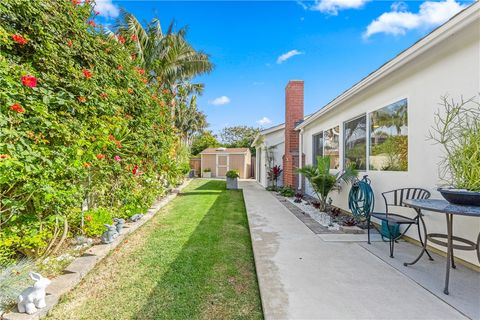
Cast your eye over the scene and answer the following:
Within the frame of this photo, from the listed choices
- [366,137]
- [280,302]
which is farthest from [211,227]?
[366,137]

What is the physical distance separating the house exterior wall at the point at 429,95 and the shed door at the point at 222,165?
19881mm

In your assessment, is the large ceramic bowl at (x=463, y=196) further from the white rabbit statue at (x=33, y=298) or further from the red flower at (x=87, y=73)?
the red flower at (x=87, y=73)

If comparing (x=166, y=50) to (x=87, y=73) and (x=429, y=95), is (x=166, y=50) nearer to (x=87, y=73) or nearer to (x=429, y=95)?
(x=87, y=73)

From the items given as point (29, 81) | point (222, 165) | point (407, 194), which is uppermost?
point (29, 81)

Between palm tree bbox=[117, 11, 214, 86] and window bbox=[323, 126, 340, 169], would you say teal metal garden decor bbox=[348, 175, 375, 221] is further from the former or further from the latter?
palm tree bbox=[117, 11, 214, 86]

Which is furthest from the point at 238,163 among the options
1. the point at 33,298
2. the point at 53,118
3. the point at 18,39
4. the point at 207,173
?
the point at 33,298

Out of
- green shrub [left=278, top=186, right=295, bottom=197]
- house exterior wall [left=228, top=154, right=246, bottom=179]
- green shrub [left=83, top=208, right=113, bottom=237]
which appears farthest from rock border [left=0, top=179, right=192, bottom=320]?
house exterior wall [left=228, top=154, right=246, bottom=179]

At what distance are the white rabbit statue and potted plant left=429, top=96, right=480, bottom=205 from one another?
4.37m

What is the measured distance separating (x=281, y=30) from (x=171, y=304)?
9391 mm

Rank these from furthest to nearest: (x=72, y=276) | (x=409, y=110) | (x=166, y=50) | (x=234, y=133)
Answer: (x=234, y=133)
(x=166, y=50)
(x=409, y=110)
(x=72, y=276)

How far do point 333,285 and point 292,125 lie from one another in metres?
9.27

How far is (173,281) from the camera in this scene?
3.17 meters

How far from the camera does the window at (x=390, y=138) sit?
469 centimetres

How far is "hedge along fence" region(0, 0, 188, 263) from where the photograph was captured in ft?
8.14
